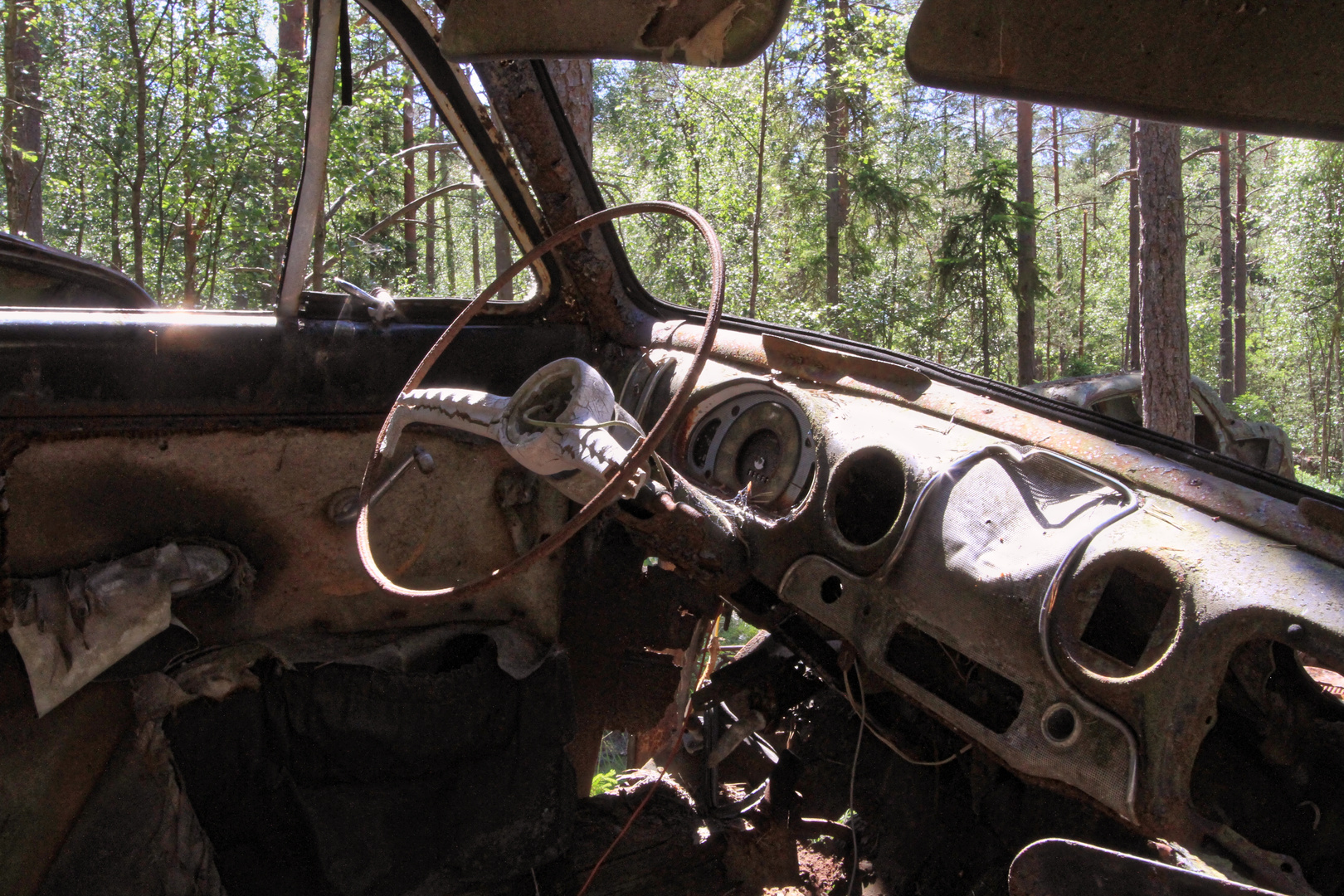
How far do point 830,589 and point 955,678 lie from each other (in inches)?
13.3

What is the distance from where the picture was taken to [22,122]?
12266mm

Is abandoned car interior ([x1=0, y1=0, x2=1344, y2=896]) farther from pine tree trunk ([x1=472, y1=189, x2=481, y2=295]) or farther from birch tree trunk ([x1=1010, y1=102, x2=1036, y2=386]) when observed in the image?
pine tree trunk ([x1=472, y1=189, x2=481, y2=295])

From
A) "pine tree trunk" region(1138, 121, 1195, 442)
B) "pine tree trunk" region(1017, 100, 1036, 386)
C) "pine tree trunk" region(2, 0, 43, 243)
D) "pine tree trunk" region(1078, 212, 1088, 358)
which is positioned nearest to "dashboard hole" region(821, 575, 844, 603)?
"pine tree trunk" region(1138, 121, 1195, 442)

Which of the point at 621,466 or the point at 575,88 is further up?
the point at 575,88

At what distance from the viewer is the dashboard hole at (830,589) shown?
86.0 inches

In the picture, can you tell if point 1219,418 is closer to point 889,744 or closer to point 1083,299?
point 889,744

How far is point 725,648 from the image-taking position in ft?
12.1

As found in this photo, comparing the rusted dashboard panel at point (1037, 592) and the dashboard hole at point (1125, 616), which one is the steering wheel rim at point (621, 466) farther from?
the dashboard hole at point (1125, 616)

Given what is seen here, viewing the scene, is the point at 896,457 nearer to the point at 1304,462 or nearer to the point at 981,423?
the point at 981,423

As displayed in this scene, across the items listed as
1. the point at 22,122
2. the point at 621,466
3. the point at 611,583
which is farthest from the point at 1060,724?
the point at 22,122

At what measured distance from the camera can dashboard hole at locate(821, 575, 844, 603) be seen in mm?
2184

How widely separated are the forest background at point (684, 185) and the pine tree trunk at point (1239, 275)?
241 mm

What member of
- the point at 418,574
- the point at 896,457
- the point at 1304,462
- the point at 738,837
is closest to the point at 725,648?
the point at 738,837

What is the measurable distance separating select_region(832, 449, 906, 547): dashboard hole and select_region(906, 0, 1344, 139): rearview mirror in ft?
3.83
